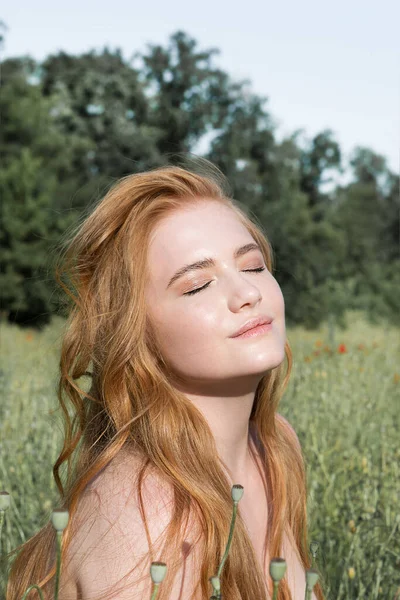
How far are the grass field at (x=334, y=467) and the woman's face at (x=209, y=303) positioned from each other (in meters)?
0.59

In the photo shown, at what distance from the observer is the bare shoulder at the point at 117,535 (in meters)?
1.70

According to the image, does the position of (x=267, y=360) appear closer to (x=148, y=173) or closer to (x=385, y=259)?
(x=148, y=173)

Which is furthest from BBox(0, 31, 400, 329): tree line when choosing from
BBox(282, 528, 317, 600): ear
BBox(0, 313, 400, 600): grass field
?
BBox(282, 528, 317, 600): ear

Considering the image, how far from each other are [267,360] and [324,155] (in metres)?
30.6

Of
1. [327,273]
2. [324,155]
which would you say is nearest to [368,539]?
[327,273]

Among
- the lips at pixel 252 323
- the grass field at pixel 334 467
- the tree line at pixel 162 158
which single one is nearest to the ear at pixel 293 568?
the grass field at pixel 334 467

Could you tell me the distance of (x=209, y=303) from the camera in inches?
75.2

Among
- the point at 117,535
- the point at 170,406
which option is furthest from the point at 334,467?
the point at 117,535

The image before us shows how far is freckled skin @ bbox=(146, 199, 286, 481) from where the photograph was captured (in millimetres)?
1882

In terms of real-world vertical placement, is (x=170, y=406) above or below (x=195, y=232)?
below

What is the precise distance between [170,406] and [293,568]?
1.99 ft

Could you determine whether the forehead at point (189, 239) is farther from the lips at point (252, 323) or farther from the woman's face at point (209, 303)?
the lips at point (252, 323)

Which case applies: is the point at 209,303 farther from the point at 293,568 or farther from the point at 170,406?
the point at 293,568

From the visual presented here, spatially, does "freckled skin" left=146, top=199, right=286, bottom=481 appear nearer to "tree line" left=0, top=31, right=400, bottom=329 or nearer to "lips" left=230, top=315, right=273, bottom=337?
"lips" left=230, top=315, right=273, bottom=337
